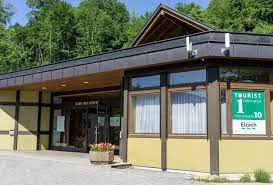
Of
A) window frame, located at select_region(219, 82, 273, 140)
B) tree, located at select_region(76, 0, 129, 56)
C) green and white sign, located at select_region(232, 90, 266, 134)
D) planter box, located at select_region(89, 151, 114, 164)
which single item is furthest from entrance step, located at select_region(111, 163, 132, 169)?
tree, located at select_region(76, 0, 129, 56)

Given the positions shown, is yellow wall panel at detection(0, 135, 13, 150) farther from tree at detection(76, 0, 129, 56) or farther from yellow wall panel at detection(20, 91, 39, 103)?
tree at detection(76, 0, 129, 56)

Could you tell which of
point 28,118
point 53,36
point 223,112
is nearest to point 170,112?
point 223,112

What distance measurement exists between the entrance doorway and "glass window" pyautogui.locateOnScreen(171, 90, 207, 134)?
6998mm

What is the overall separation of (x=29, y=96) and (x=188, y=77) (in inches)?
498

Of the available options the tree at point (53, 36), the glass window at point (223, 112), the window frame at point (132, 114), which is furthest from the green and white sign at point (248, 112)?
the tree at point (53, 36)

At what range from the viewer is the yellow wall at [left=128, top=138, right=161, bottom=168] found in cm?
1345

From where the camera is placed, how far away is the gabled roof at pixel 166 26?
14.9 m

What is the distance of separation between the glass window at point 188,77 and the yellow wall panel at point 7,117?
12.5 metres

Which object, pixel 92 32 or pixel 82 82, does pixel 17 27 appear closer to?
pixel 92 32

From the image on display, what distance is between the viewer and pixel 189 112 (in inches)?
510

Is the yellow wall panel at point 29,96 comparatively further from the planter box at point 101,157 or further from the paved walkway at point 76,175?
the planter box at point 101,157

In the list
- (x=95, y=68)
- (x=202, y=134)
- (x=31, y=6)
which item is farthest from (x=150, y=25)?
(x=31, y=6)

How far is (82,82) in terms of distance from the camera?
1862 centimetres

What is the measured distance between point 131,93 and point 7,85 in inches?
356
